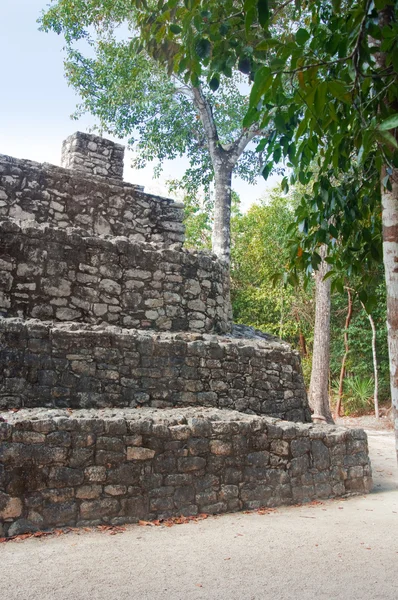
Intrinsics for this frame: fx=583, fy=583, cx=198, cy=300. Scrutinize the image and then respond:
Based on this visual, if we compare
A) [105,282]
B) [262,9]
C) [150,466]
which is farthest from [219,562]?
[105,282]

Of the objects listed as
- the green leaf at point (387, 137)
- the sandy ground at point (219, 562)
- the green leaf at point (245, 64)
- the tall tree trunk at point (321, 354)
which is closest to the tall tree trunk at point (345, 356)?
the tall tree trunk at point (321, 354)

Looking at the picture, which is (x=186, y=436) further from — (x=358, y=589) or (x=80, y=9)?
(x=80, y=9)

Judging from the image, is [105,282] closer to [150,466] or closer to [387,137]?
[150,466]

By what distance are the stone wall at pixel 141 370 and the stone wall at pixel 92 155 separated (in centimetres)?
375

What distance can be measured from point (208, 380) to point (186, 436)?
7.09ft

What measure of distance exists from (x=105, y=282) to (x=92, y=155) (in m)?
2.99

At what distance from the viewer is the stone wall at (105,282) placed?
741cm

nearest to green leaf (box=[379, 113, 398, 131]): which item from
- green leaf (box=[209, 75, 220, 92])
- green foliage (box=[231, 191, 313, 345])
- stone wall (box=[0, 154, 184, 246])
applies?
green leaf (box=[209, 75, 220, 92])

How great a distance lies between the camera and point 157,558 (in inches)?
161

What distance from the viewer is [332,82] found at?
254 centimetres

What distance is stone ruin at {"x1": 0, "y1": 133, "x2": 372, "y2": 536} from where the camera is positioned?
4.75 m

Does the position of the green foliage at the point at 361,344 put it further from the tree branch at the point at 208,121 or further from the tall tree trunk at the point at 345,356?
the tree branch at the point at 208,121

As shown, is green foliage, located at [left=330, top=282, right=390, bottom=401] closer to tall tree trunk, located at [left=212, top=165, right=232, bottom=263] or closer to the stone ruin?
tall tree trunk, located at [left=212, top=165, right=232, bottom=263]

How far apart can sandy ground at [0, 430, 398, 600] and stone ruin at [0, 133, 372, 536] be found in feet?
1.21
